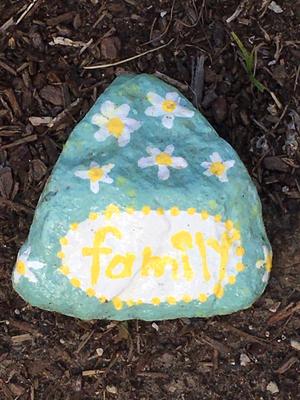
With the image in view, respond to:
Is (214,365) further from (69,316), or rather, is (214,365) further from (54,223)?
(54,223)

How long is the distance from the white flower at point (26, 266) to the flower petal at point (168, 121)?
425mm

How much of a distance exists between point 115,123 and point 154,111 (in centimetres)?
10

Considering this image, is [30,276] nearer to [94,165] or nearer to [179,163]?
[94,165]

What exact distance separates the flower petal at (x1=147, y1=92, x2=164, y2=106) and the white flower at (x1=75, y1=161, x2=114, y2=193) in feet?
0.64

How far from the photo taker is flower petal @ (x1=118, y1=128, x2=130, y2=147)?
75.1 inches

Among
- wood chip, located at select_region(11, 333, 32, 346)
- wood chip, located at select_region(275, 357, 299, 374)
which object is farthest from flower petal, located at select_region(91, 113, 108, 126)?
wood chip, located at select_region(275, 357, 299, 374)

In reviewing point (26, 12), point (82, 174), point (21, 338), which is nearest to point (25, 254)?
point (82, 174)

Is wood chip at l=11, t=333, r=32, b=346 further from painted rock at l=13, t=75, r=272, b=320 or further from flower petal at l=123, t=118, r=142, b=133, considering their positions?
flower petal at l=123, t=118, r=142, b=133

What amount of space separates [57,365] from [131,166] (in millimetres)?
612

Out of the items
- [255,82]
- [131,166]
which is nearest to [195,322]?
[131,166]

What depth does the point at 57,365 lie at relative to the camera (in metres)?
2.16

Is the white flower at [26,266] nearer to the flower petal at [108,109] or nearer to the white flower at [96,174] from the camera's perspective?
the white flower at [96,174]

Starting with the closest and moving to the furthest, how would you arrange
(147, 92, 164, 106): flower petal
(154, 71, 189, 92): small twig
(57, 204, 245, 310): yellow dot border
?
(57, 204, 245, 310): yellow dot border → (147, 92, 164, 106): flower petal → (154, 71, 189, 92): small twig

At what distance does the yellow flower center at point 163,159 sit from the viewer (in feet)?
6.22
